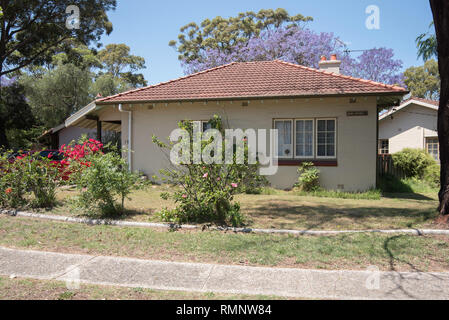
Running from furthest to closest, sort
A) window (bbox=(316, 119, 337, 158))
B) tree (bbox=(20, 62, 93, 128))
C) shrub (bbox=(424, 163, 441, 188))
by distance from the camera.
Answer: tree (bbox=(20, 62, 93, 128)), shrub (bbox=(424, 163, 441, 188)), window (bbox=(316, 119, 337, 158))

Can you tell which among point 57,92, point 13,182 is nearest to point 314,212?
point 13,182

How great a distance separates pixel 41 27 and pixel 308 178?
19.6 meters

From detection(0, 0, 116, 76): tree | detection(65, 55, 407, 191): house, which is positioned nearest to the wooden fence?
detection(65, 55, 407, 191): house

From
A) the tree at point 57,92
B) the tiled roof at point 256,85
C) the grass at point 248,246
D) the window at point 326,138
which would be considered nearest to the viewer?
the grass at point 248,246

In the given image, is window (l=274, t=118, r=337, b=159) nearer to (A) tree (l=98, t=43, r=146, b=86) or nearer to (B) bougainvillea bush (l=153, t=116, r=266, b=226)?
(B) bougainvillea bush (l=153, t=116, r=266, b=226)

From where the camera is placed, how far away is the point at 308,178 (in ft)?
38.0

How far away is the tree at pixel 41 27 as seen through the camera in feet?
68.6

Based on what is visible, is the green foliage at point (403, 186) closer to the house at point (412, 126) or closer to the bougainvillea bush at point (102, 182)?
the house at point (412, 126)

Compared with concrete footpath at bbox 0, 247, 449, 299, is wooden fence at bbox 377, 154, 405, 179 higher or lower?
higher

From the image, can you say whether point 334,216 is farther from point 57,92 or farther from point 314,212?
point 57,92

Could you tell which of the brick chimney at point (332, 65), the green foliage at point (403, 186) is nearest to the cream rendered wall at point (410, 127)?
the green foliage at point (403, 186)

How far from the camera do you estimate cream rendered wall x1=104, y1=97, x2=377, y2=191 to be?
38.1ft

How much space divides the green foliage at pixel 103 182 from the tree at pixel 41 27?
1705 centimetres

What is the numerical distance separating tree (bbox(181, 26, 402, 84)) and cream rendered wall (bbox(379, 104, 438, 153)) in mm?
8906
